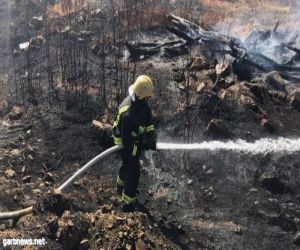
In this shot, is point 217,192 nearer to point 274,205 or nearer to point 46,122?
point 274,205

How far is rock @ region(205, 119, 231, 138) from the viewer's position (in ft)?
24.8

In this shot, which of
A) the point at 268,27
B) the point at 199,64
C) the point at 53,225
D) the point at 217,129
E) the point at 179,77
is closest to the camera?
the point at 53,225

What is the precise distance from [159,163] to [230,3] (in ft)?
36.3

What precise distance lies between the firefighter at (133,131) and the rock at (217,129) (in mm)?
1732

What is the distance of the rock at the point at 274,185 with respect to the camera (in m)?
6.55

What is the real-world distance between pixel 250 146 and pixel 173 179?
1.51 metres

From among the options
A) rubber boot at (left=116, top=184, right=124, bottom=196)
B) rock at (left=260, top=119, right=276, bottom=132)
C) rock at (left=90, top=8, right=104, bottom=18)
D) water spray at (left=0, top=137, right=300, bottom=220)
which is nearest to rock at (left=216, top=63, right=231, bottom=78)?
rock at (left=260, top=119, right=276, bottom=132)

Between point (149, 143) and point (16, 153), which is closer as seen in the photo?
point (149, 143)

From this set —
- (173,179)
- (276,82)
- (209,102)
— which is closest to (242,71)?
(276,82)

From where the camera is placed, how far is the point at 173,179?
688 cm

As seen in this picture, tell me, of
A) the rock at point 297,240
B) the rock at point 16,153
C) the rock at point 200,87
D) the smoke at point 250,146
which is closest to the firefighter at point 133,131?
the smoke at point 250,146

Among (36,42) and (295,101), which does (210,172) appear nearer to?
(295,101)

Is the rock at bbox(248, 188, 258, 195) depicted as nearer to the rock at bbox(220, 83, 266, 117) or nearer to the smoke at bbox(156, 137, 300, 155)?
the smoke at bbox(156, 137, 300, 155)

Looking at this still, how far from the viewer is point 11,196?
6266 mm
